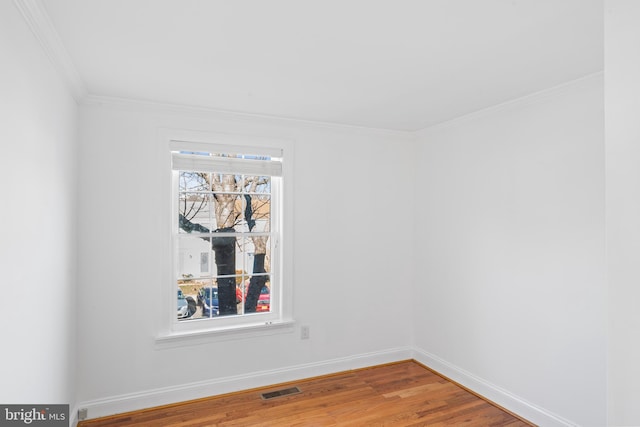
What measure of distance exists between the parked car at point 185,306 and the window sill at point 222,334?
185 millimetres

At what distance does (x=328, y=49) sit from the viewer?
2.05m

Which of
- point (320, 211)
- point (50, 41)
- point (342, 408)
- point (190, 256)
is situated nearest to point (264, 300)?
point (190, 256)

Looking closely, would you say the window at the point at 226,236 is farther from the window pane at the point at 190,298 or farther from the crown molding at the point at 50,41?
the crown molding at the point at 50,41

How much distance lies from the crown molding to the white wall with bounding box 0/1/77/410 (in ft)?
0.13

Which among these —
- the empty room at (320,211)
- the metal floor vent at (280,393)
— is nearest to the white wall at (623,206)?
the empty room at (320,211)

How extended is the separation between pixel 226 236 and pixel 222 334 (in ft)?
2.78

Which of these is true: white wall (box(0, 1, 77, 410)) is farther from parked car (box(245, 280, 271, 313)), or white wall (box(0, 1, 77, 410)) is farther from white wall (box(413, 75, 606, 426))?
white wall (box(413, 75, 606, 426))

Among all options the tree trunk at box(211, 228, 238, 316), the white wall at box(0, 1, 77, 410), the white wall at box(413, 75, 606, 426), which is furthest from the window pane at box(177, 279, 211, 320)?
the white wall at box(413, 75, 606, 426)

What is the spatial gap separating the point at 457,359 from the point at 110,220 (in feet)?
10.6

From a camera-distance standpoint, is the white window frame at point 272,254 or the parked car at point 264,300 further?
the parked car at point 264,300

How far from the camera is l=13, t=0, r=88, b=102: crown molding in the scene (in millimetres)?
1580

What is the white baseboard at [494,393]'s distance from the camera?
2693 mm

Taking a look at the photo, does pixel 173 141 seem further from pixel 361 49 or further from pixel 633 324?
pixel 633 324

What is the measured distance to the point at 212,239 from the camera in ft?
11.0
